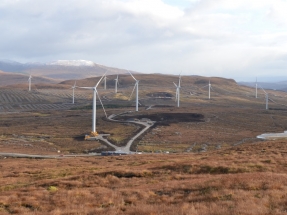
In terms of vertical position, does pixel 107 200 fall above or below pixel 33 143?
above

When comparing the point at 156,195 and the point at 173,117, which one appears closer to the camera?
the point at 156,195

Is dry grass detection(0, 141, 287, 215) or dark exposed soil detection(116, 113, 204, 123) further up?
dry grass detection(0, 141, 287, 215)

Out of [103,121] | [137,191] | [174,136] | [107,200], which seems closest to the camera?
[107,200]

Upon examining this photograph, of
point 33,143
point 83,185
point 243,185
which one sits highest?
point 243,185

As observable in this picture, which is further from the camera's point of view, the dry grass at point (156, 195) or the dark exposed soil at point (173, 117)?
the dark exposed soil at point (173, 117)

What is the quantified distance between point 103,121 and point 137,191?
10199 centimetres

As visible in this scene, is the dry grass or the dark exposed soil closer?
the dry grass

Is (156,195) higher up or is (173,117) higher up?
(156,195)

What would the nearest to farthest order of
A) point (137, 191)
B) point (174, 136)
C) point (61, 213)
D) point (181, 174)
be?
point (61, 213) → point (137, 191) → point (181, 174) → point (174, 136)

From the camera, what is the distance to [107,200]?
1798cm

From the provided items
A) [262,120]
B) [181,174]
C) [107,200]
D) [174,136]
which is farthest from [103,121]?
[107,200]

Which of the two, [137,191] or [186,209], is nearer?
[186,209]

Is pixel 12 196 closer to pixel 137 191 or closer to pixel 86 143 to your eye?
pixel 137 191

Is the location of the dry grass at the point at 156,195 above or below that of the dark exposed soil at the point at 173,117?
above
